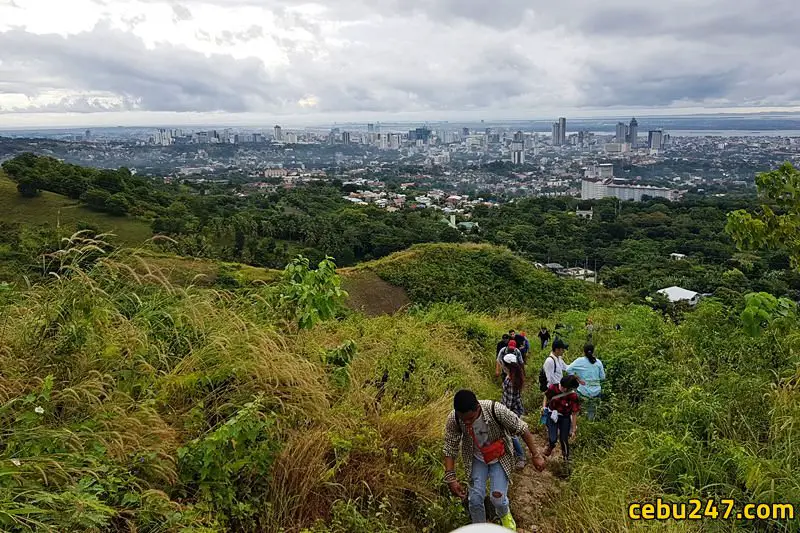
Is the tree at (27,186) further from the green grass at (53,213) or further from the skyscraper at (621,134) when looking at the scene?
the skyscraper at (621,134)

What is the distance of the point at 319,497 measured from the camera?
271 cm

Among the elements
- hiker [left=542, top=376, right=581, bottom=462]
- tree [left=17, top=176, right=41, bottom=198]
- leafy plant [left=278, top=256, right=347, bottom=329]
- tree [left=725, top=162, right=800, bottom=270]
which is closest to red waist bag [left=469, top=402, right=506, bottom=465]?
hiker [left=542, top=376, right=581, bottom=462]

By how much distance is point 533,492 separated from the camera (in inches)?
137

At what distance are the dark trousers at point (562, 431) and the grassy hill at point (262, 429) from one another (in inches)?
9.7

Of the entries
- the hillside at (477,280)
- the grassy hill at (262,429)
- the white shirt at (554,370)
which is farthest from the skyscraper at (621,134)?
the grassy hill at (262,429)

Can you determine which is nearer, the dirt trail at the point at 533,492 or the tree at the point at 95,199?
the dirt trail at the point at 533,492

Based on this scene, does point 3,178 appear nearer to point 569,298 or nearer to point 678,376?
point 569,298

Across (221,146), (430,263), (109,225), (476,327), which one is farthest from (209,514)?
(221,146)

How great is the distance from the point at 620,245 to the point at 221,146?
14151 centimetres

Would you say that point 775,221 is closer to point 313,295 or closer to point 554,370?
point 554,370

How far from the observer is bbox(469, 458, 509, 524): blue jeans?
9.16 ft

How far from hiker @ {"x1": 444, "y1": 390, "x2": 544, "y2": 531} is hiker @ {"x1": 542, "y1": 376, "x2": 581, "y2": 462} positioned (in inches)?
45.9

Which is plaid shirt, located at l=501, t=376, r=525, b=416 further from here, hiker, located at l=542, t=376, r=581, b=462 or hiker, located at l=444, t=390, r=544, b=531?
hiker, located at l=444, t=390, r=544, b=531

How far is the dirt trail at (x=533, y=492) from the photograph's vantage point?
10.2 feet
